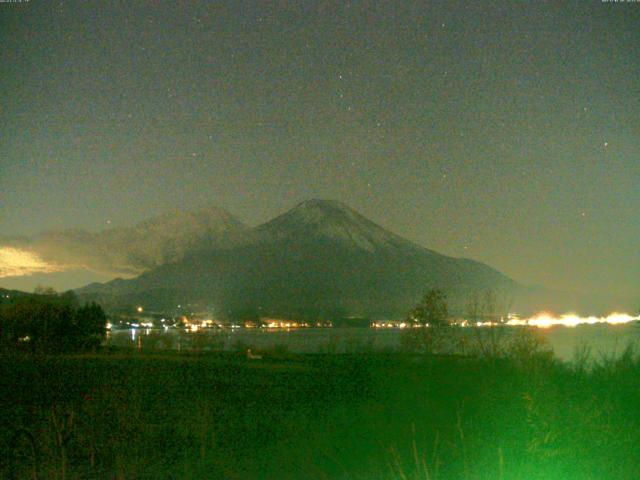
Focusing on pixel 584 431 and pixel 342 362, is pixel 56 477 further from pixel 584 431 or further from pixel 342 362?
pixel 342 362

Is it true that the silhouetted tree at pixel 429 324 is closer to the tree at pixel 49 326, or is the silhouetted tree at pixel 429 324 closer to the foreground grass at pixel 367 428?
the tree at pixel 49 326

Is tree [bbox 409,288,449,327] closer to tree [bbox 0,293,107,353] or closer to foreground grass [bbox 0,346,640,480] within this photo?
tree [bbox 0,293,107,353]

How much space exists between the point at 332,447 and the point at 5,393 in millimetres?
13384

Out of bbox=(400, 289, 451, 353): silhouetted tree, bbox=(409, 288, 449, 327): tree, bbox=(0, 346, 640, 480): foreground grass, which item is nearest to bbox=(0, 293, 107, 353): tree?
bbox=(400, 289, 451, 353): silhouetted tree

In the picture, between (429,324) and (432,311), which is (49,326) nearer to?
(429,324)

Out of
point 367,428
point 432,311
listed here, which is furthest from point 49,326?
point 367,428

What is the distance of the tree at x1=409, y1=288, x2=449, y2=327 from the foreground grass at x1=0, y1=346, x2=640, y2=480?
32052 mm

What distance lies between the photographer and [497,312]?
94.5 feet

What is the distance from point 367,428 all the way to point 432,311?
40879mm

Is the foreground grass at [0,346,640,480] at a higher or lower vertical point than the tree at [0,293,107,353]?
lower

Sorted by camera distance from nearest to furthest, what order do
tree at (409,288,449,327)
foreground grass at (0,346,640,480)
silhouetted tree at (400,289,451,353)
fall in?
1. foreground grass at (0,346,640,480)
2. silhouetted tree at (400,289,451,353)
3. tree at (409,288,449,327)

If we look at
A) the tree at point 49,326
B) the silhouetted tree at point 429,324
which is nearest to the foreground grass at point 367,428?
the silhouetted tree at point 429,324

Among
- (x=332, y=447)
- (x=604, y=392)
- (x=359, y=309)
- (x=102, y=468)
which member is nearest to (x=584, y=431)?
(x=604, y=392)

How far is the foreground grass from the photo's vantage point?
1061 centimetres
